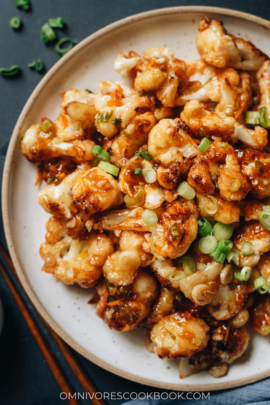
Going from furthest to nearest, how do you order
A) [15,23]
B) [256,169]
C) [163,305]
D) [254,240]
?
[15,23], [163,305], [254,240], [256,169]

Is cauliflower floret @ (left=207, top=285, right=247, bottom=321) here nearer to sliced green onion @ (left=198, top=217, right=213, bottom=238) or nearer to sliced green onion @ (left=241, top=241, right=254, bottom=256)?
sliced green onion @ (left=241, top=241, right=254, bottom=256)

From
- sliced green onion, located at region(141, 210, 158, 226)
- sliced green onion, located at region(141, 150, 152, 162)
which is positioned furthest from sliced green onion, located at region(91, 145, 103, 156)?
sliced green onion, located at region(141, 210, 158, 226)

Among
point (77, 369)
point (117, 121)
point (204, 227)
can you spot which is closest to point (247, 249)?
point (204, 227)

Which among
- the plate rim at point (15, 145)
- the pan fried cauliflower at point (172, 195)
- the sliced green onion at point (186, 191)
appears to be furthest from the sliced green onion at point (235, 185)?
the plate rim at point (15, 145)

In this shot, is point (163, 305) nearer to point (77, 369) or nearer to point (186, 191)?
point (186, 191)

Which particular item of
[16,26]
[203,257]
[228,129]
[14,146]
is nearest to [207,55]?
[228,129]

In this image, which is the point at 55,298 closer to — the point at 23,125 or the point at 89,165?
the point at 89,165

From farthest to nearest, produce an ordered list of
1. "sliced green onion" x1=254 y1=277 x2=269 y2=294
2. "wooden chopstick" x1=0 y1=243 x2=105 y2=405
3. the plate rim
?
1. "wooden chopstick" x1=0 y1=243 x2=105 y2=405
2. the plate rim
3. "sliced green onion" x1=254 y1=277 x2=269 y2=294
